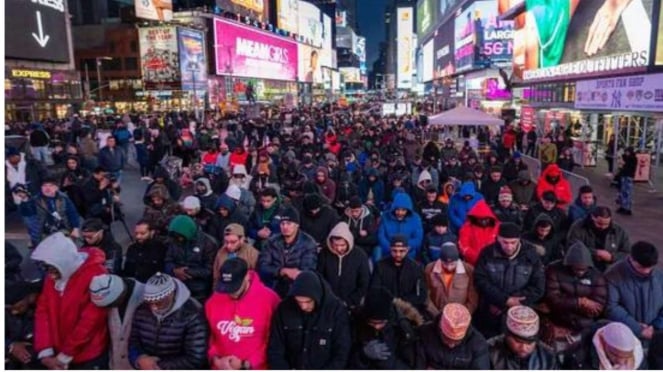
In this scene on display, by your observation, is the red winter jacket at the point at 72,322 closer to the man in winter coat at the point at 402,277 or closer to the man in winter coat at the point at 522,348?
the man in winter coat at the point at 402,277

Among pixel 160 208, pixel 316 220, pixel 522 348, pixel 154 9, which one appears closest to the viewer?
pixel 522 348

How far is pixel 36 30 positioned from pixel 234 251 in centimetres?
4036

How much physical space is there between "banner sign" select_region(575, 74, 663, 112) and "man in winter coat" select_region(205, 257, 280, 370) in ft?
65.3

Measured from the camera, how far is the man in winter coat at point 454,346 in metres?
3.89

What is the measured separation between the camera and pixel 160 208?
7785 mm

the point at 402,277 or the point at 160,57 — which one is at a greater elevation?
the point at 160,57

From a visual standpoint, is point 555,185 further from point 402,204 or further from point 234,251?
point 234,251

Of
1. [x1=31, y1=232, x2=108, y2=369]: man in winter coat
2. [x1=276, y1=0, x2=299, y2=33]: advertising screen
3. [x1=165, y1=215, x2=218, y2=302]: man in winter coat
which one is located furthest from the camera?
[x1=276, y1=0, x2=299, y2=33]: advertising screen

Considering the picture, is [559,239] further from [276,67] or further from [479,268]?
[276,67]

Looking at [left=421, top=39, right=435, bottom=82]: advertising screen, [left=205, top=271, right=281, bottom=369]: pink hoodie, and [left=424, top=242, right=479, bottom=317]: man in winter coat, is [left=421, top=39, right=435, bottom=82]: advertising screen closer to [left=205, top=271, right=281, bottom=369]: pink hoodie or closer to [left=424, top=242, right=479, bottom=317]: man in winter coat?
[left=424, top=242, right=479, bottom=317]: man in winter coat

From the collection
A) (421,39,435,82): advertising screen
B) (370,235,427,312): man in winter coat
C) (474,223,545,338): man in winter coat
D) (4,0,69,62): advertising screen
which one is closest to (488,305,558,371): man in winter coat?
(474,223,545,338): man in winter coat

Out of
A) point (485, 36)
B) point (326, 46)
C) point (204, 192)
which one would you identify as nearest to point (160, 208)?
point (204, 192)

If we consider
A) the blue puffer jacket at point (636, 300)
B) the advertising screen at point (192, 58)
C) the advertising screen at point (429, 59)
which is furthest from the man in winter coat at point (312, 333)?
the advertising screen at point (429, 59)

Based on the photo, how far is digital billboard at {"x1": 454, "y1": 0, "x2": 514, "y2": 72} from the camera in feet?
194
